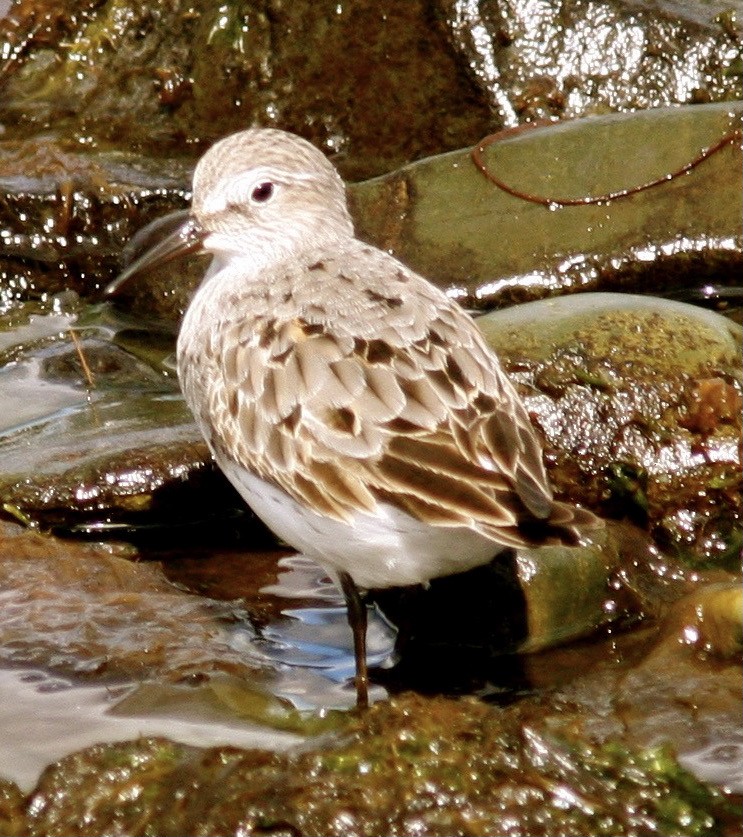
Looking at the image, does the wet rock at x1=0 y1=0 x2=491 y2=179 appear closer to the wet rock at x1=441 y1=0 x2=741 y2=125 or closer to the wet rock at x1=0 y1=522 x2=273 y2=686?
the wet rock at x1=441 y1=0 x2=741 y2=125

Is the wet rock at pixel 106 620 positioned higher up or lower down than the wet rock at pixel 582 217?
lower down

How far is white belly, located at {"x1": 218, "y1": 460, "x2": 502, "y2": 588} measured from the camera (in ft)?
17.2

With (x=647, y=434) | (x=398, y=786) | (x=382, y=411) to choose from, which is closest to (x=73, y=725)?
(x=398, y=786)

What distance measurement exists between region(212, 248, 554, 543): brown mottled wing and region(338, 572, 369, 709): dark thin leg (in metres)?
0.54

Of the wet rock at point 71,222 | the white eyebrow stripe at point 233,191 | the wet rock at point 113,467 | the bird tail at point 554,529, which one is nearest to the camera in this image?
the bird tail at point 554,529

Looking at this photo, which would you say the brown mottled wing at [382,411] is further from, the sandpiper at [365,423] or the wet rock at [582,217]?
the wet rock at [582,217]

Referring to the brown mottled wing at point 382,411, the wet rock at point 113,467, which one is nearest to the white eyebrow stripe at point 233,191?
the brown mottled wing at point 382,411

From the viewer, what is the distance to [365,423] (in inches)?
206

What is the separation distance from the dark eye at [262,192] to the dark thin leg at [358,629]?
5.72 ft

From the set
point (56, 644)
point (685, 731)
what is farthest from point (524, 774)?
point (56, 644)

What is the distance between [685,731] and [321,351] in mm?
1832

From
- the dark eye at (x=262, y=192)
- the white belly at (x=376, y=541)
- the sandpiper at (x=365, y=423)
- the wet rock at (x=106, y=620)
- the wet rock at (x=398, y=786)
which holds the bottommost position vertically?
the wet rock at (x=398, y=786)

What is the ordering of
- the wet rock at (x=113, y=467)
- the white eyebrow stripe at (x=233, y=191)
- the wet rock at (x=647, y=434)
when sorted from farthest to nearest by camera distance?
the wet rock at (x=113, y=467)
the wet rock at (x=647, y=434)
the white eyebrow stripe at (x=233, y=191)

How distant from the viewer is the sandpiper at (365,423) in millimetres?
5102
